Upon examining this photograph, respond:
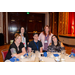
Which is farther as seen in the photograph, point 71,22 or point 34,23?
point 71,22

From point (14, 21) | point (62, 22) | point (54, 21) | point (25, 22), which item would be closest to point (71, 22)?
point (62, 22)

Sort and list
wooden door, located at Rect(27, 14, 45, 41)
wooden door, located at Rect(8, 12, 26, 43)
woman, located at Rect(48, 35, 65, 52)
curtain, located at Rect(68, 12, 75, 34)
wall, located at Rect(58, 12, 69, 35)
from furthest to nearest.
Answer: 1. curtain, located at Rect(68, 12, 75, 34)
2. wooden door, located at Rect(27, 14, 45, 41)
3. wall, located at Rect(58, 12, 69, 35)
4. wooden door, located at Rect(8, 12, 26, 43)
5. woman, located at Rect(48, 35, 65, 52)

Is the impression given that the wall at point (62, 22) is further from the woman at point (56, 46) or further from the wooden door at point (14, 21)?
the woman at point (56, 46)

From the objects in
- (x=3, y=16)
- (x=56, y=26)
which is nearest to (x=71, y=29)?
(x=56, y=26)

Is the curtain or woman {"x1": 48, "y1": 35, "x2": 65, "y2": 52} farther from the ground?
the curtain

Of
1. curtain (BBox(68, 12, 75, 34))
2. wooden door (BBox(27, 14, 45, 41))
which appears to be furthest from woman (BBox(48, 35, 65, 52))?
curtain (BBox(68, 12, 75, 34))

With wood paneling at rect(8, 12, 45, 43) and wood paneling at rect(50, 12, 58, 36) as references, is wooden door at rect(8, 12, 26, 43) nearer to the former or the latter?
wood paneling at rect(8, 12, 45, 43)

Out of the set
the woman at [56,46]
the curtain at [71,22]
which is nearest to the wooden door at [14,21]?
the curtain at [71,22]

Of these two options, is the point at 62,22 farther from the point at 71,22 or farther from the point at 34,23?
the point at 34,23

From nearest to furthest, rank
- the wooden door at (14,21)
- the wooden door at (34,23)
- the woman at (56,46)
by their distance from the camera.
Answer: the woman at (56,46), the wooden door at (14,21), the wooden door at (34,23)

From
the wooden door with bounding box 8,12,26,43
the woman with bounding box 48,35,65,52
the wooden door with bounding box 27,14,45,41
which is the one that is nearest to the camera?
the woman with bounding box 48,35,65,52
